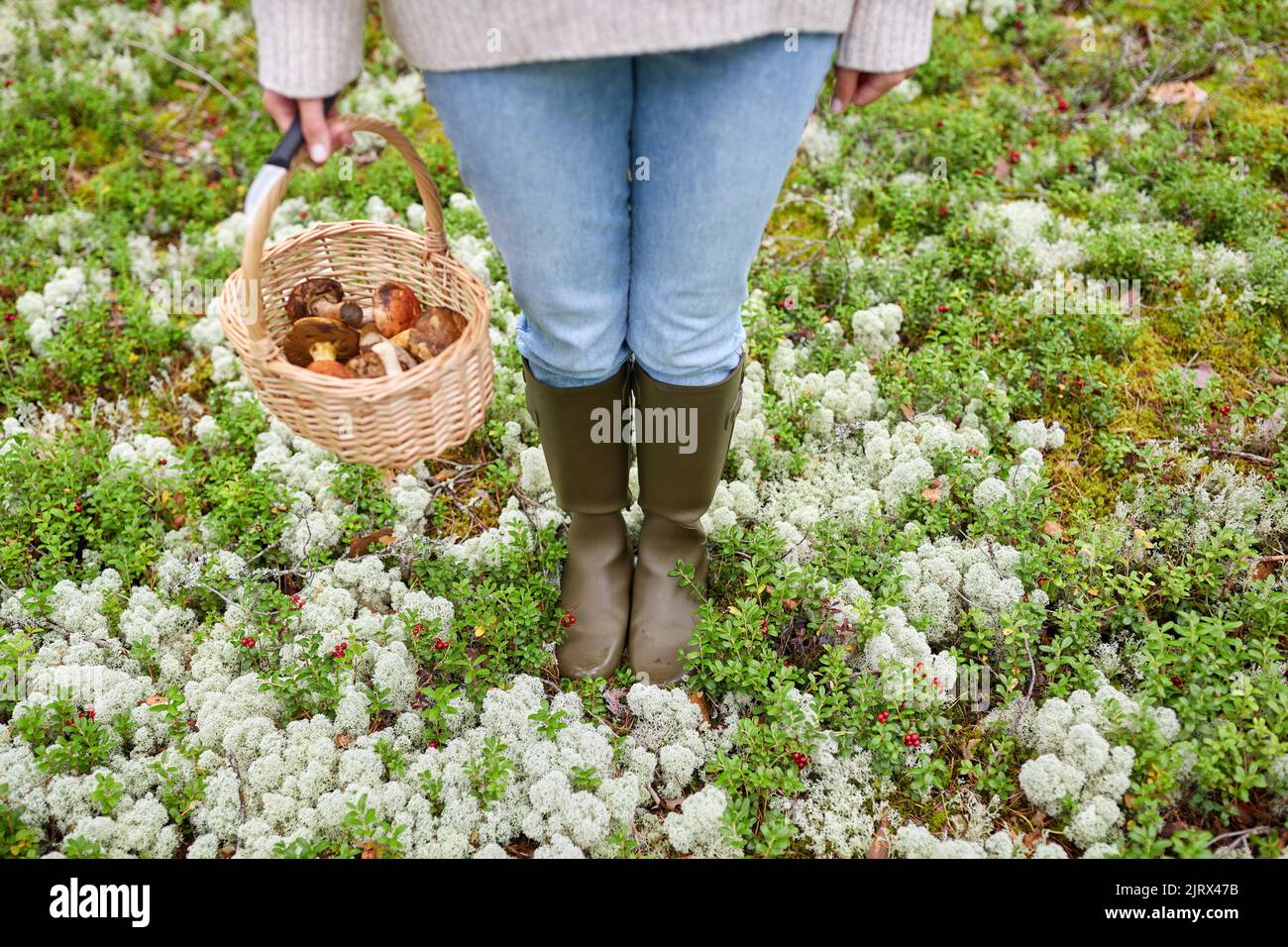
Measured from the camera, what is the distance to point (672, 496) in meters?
2.31

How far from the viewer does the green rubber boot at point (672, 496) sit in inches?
82.4

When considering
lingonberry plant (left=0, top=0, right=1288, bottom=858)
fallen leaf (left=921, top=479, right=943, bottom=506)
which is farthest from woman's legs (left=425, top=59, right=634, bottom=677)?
fallen leaf (left=921, top=479, right=943, bottom=506)

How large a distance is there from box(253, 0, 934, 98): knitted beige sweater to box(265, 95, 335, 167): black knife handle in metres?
0.05

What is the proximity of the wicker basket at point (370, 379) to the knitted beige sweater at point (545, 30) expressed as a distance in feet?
0.62

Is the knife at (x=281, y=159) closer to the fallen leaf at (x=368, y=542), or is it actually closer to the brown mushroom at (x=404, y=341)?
the brown mushroom at (x=404, y=341)

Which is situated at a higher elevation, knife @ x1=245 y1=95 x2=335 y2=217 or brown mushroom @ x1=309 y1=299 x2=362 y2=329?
knife @ x1=245 y1=95 x2=335 y2=217

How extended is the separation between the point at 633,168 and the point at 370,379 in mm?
681

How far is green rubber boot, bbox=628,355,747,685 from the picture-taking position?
2.09m

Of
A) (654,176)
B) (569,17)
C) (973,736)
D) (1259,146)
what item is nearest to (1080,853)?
(973,736)

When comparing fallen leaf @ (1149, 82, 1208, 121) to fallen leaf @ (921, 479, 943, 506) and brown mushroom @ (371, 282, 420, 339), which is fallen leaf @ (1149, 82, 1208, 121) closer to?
fallen leaf @ (921, 479, 943, 506)

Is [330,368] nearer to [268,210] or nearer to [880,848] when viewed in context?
[268,210]

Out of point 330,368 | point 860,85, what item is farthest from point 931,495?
point 330,368

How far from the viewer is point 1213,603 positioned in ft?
8.11
